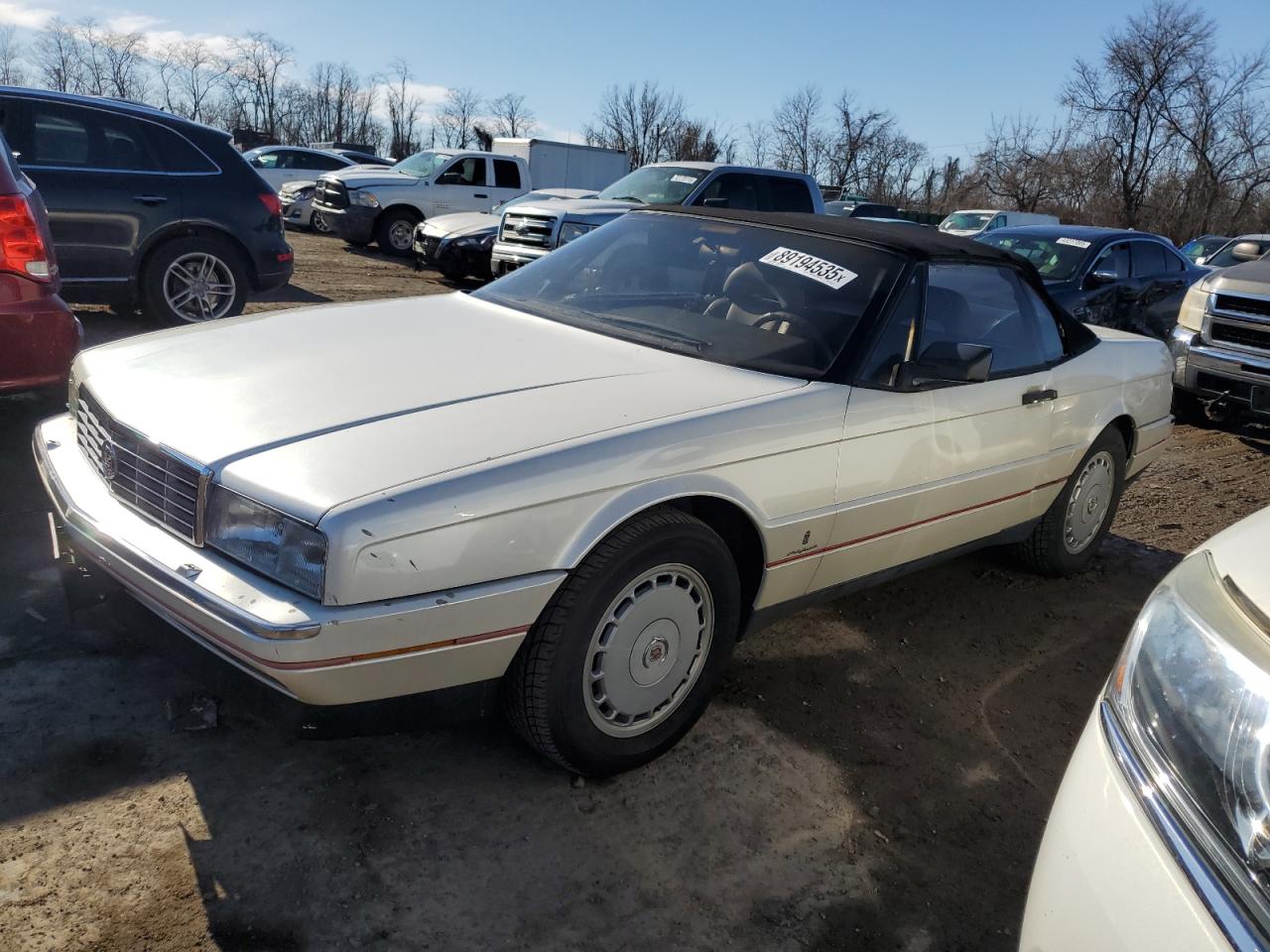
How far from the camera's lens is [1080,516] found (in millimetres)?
4547

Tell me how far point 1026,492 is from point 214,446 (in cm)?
310

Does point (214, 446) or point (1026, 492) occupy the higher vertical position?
point (214, 446)

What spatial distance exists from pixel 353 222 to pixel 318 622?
13750mm

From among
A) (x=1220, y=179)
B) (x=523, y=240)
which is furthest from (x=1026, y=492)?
(x=1220, y=179)

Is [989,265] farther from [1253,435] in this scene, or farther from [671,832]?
[1253,435]

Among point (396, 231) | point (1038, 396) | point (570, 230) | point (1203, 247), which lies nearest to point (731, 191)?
point (570, 230)

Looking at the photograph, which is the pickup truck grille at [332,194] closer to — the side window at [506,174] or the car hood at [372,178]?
the car hood at [372,178]

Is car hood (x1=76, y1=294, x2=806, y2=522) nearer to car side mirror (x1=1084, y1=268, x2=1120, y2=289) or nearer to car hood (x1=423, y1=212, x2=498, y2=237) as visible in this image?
car side mirror (x1=1084, y1=268, x2=1120, y2=289)

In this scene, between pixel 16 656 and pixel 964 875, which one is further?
pixel 16 656

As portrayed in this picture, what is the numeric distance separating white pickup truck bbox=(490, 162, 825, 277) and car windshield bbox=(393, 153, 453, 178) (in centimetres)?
443

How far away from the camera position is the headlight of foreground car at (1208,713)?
128 cm

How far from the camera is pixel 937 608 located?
13.9 feet

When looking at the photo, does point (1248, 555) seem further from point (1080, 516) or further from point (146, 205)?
point (146, 205)

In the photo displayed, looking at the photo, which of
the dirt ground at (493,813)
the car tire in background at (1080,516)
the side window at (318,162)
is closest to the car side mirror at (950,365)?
the dirt ground at (493,813)
